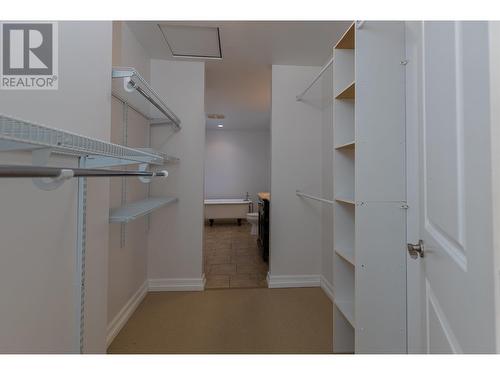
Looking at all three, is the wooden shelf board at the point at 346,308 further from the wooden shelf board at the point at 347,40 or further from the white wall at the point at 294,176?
the wooden shelf board at the point at 347,40

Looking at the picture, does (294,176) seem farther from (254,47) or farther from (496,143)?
(496,143)

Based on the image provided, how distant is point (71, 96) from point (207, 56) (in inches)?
69.1

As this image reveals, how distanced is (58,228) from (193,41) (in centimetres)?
195

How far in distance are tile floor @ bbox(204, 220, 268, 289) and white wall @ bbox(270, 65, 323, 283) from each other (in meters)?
0.41

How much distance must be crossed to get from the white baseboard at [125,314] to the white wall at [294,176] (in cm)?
139

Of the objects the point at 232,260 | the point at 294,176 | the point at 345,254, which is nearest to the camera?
the point at 345,254

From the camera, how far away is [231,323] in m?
1.89

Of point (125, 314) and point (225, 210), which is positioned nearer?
point (125, 314)

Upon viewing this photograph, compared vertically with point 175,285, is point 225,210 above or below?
above

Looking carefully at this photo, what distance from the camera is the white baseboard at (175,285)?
2.45 meters

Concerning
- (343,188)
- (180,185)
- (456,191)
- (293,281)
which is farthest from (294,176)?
(456,191)

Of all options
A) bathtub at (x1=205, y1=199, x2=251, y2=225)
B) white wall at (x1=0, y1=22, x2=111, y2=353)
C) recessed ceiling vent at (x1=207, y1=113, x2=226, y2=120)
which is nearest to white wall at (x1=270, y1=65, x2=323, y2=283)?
white wall at (x1=0, y1=22, x2=111, y2=353)

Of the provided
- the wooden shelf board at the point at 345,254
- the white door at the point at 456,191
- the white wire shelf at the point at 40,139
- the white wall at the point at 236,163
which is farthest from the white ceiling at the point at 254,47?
the white wall at the point at 236,163
